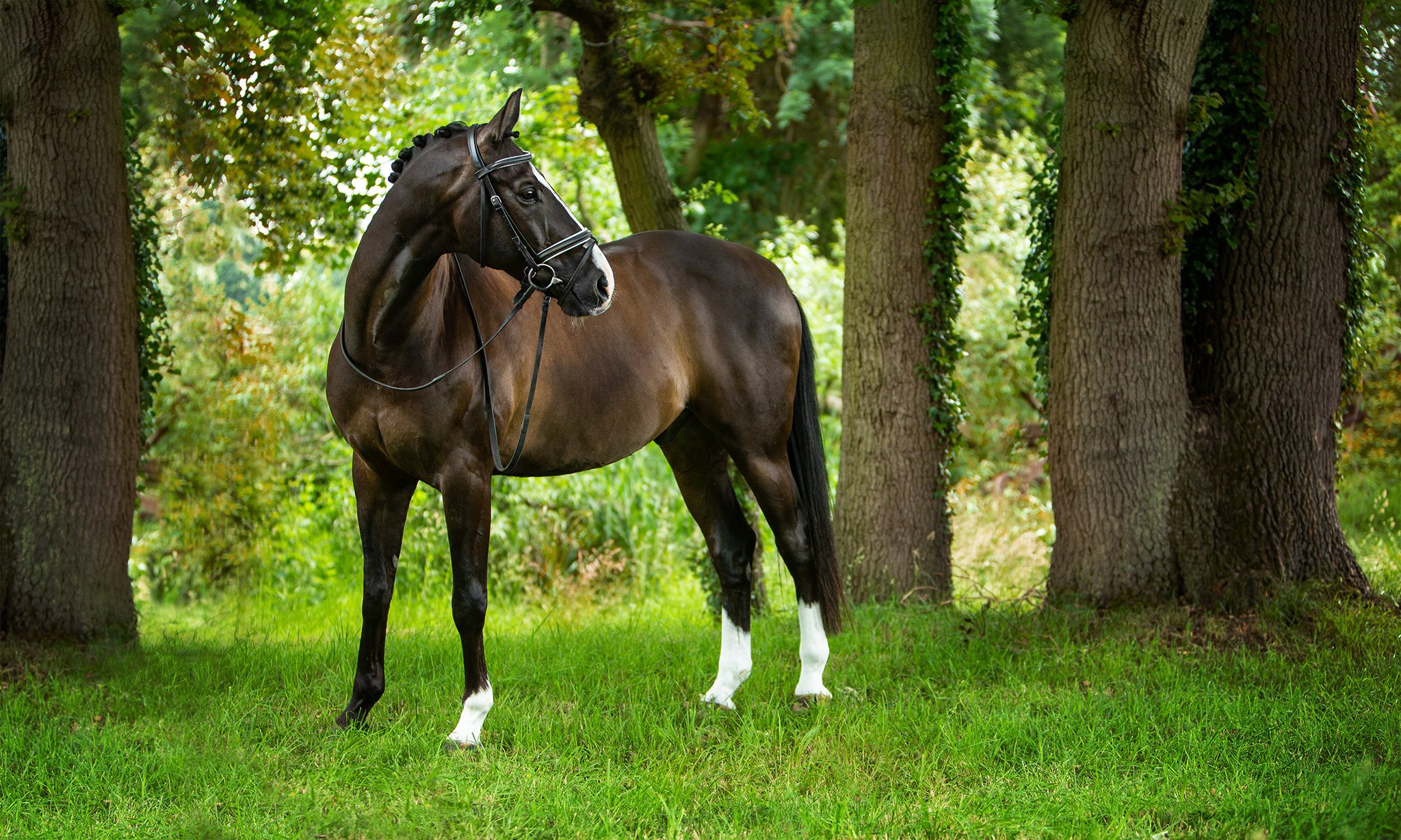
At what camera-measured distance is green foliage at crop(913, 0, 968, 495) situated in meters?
6.47

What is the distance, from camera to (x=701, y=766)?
12.9ft

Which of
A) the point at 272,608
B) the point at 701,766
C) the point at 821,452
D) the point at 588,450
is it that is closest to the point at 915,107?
the point at 821,452

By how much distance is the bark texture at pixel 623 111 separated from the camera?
615cm

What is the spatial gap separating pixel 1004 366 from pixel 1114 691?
25.4ft

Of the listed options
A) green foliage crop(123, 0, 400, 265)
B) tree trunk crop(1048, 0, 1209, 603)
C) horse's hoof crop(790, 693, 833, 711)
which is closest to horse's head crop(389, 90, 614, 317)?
horse's hoof crop(790, 693, 833, 711)

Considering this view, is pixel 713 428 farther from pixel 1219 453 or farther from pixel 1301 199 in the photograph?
pixel 1301 199

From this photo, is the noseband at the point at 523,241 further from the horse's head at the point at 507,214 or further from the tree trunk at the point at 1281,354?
the tree trunk at the point at 1281,354

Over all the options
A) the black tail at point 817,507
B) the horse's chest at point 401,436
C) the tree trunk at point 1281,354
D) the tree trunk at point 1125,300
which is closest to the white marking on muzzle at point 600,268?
the horse's chest at point 401,436

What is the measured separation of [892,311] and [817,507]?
6.54 ft

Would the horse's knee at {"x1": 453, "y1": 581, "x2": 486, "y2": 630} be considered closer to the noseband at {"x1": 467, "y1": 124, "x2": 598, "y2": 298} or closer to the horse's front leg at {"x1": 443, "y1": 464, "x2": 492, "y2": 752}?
the horse's front leg at {"x1": 443, "y1": 464, "x2": 492, "y2": 752}

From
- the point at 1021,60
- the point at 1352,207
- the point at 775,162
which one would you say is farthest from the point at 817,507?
the point at 775,162

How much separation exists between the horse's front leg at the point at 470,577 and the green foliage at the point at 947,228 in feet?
11.3

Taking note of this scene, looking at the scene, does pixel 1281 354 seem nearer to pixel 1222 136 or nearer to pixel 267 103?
pixel 1222 136

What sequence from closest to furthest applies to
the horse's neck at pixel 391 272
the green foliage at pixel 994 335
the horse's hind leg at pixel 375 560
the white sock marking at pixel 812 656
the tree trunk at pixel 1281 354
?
1. the horse's neck at pixel 391 272
2. the horse's hind leg at pixel 375 560
3. the white sock marking at pixel 812 656
4. the tree trunk at pixel 1281 354
5. the green foliage at pixel 994 335
